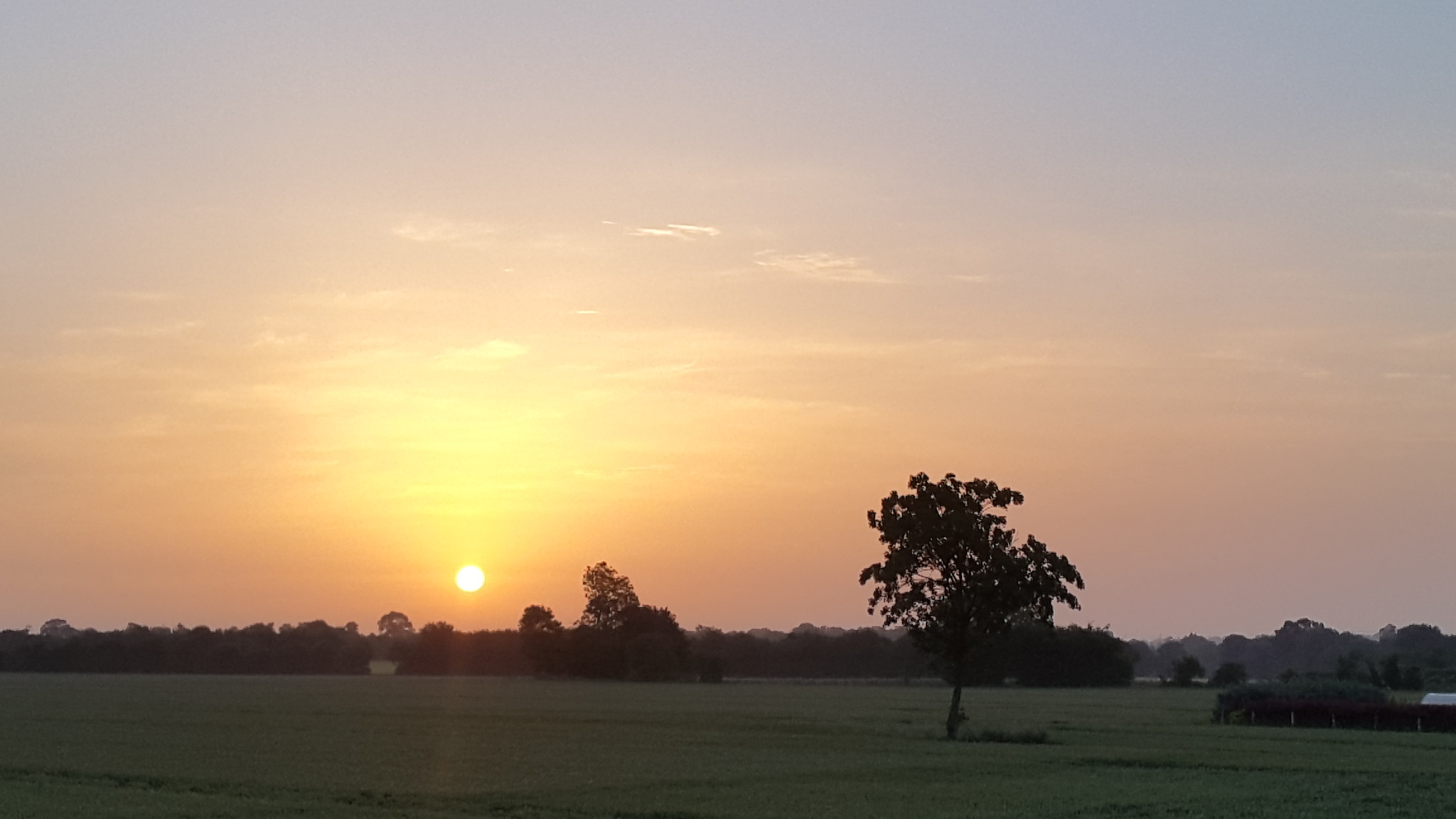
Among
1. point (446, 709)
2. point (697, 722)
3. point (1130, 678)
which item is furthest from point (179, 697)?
point (1130, 678)

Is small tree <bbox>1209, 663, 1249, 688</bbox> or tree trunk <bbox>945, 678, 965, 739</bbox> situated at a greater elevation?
small tree <bbox>1209, 663, 1249, 688</bbox>

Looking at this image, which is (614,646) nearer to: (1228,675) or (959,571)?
(1228,675)

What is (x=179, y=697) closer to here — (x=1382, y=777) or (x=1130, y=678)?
(x=1382, y=777)

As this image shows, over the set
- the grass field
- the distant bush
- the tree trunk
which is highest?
the distant bush

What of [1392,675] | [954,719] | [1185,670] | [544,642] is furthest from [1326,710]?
[544,642]

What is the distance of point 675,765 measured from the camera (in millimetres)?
42000

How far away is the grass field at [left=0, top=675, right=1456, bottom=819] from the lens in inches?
1242

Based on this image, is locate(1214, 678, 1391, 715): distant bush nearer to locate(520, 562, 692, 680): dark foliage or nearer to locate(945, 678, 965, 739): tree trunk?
locate(945, 678, 965, 739): tree trunk

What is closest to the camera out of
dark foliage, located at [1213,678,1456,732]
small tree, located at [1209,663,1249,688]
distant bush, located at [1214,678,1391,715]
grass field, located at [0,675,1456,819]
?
grass field, located at [0,675,1456,819]

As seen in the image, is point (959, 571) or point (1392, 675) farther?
point (1392, 675)

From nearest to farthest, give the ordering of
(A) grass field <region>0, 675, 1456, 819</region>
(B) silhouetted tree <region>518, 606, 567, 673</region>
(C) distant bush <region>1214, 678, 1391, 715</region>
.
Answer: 1. (A) grass field <region>0, 675, 1456, 819</region>
2. (C) distant bush <region>1214, 678, 1391, 715</region>
3. (B) silhouetted tree <region>518, 606, 567, 673</region>

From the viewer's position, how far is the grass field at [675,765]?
31547 mm

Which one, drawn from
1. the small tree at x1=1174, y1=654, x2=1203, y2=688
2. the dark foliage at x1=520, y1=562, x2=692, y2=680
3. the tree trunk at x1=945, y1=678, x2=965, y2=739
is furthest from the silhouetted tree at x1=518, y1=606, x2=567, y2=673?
the tree trunk at x1=945, y1=678, x2=965, y2=739

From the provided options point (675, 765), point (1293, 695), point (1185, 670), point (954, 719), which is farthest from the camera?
point (1185, 670)
